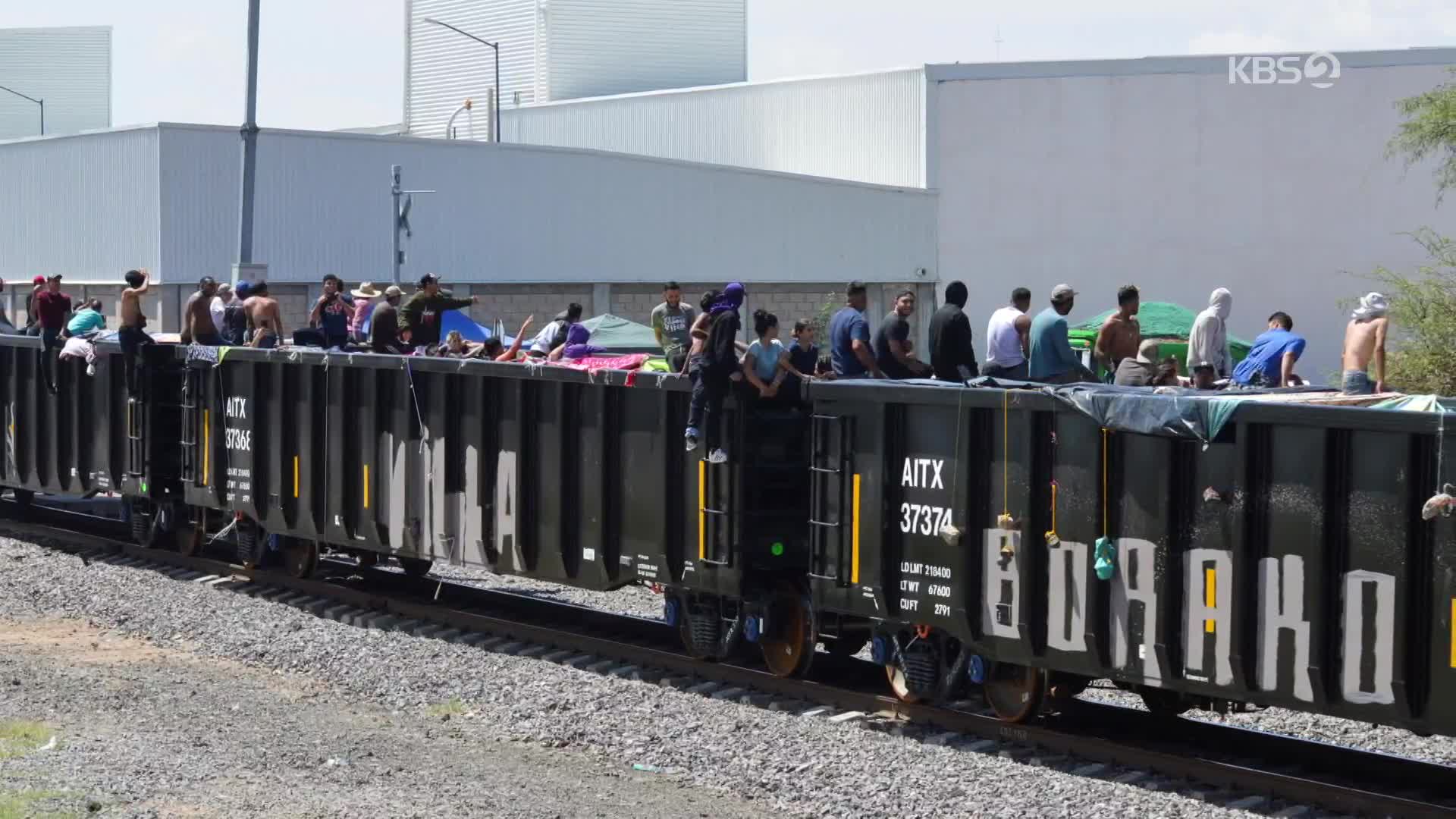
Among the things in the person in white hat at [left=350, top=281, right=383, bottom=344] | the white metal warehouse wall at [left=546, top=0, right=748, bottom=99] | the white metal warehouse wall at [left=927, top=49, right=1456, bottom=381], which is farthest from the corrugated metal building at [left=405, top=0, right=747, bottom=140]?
the person in white hat at [left=350, top=281, right=383, bottom=344]

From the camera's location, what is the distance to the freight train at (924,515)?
30.8 feet

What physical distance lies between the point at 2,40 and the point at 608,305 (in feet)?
193

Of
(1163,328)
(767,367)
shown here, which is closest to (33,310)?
(767,367)

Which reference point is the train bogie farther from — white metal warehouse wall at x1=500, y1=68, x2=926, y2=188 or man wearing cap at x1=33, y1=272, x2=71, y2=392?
white metal warehouse wall at x1=500, y1=68, x2=926, y2=188

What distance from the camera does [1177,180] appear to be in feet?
183

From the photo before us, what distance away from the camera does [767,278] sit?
187ft

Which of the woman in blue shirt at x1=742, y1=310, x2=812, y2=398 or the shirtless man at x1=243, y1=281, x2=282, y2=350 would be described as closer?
the woman in blue shirt at x1=742, y1=310, x2=812, y2=398

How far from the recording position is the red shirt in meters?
20.8

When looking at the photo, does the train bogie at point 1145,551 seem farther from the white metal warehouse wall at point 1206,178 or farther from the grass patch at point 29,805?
the white metal warehouse wall at point 1206,178

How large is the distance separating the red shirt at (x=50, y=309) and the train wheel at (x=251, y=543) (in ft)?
12.9

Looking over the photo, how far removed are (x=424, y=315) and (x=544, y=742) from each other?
7570 millimetres

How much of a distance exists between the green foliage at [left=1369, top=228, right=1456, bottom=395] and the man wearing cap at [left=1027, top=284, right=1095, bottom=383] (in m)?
21.4

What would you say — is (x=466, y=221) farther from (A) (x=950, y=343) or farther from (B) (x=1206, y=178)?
(A) (x=950, y=343)

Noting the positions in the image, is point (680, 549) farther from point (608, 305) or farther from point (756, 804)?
point (608, 305)
